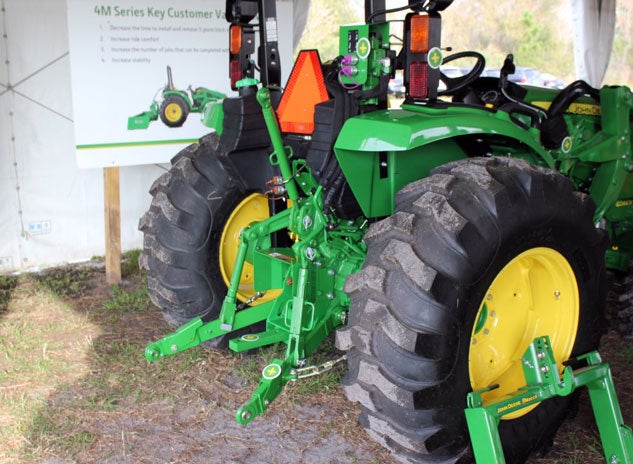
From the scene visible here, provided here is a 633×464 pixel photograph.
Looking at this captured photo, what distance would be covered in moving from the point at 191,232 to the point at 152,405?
819 millimetres

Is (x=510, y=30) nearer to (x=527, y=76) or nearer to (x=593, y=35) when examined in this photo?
(x=527, y=76)

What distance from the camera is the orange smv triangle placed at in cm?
262

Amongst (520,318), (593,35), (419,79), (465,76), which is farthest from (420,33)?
(593,35)

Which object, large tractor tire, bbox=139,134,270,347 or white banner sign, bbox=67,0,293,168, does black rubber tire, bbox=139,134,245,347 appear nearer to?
large tractor tire, bbox=139,134,270,347

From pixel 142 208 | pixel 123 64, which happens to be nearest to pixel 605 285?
pixel 123 64

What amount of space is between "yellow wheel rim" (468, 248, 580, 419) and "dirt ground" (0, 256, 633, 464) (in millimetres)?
420

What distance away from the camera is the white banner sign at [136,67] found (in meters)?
4.26

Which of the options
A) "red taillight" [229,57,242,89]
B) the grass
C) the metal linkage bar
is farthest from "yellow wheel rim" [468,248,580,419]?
the grass

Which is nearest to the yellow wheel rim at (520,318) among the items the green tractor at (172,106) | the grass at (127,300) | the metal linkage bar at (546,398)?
the metal linkage bar at (546,398)

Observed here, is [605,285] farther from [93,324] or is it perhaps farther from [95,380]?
[93,324]

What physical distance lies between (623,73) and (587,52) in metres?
13.0

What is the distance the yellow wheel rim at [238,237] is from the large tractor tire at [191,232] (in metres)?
0.01

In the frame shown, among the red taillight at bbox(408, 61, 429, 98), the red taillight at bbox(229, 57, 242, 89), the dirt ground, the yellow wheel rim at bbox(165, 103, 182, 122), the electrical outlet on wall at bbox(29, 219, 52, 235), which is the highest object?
the red taillight at bbox(229, 57, 242, 89)

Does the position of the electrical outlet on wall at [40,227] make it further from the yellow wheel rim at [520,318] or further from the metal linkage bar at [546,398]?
the metal linkage bar at [546,398]
